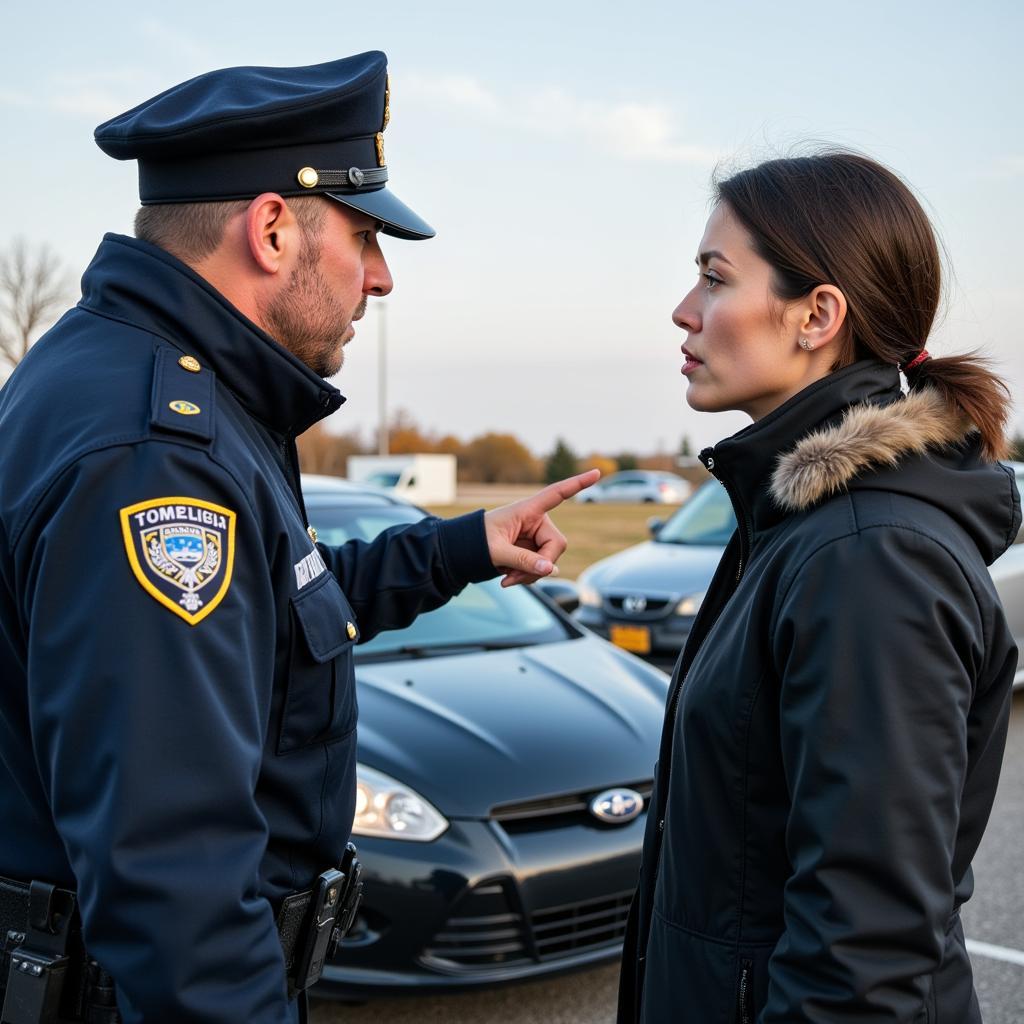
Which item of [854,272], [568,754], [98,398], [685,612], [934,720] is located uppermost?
[854,272]

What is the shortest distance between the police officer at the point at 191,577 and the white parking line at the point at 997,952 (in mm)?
2827

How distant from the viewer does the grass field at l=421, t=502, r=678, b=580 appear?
16.2m

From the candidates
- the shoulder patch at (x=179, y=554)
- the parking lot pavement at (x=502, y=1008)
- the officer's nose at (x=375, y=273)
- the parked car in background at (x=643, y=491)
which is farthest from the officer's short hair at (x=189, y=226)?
the parked car in background at (x=643, y=491)

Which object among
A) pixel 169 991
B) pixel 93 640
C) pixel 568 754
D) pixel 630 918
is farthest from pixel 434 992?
pixel 93 640

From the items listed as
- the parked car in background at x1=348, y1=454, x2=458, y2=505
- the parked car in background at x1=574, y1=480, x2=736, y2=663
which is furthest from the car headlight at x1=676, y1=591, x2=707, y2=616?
the parked car in background at x1=348, y1=454, x2=458, y2=505

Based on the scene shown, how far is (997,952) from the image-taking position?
12.2ft

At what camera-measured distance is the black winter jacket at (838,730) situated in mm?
→ 1314

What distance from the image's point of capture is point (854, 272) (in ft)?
5.29

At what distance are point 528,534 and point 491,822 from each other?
1.01 metres

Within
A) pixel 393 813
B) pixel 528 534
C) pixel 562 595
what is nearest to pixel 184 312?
pixel 528 534

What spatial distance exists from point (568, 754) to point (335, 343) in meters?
1.94

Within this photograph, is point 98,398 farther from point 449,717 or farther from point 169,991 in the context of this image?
point 449,717

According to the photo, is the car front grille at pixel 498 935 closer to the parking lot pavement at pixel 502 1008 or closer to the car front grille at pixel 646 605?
the parking lot pavement at pixel 502 1008

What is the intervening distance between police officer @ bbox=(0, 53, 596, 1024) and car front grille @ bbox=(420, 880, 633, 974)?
51.9 inches
